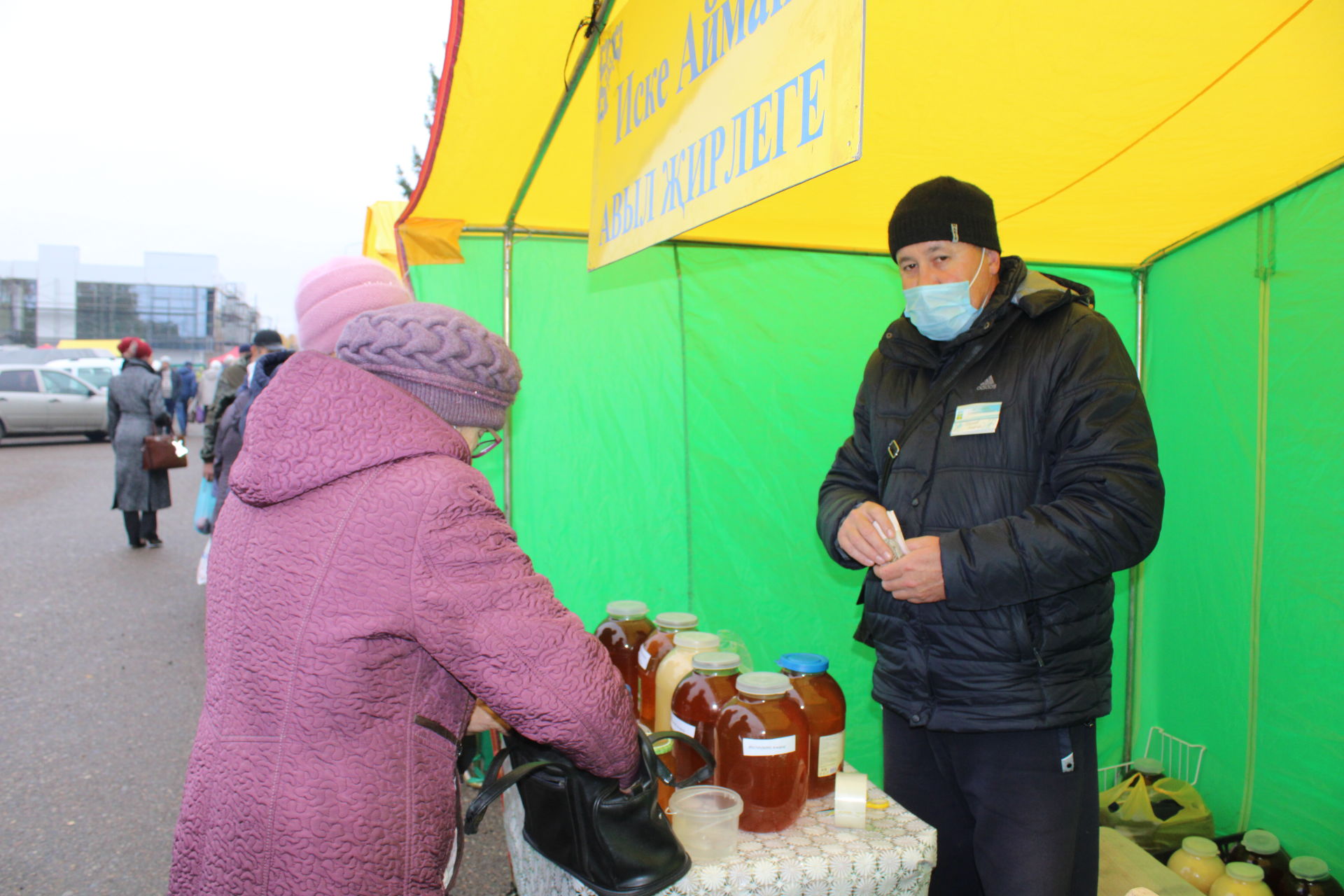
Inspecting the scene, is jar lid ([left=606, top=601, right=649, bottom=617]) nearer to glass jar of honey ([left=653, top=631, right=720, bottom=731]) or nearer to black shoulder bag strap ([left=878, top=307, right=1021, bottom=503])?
glass jar of honey ([left=653, top=631, right=720, bottom=731])

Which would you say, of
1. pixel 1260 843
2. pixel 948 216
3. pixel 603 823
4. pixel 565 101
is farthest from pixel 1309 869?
pixel 565 101

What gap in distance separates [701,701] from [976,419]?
828 millimetres

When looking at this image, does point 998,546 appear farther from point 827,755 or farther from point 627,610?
point 627,610

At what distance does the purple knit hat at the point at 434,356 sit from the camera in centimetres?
130

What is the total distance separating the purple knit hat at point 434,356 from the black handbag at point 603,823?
23.0 inches

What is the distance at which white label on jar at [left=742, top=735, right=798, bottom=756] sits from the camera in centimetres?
156

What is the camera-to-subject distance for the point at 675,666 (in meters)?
1.99

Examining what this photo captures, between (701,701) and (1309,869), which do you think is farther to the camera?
(1309,869)

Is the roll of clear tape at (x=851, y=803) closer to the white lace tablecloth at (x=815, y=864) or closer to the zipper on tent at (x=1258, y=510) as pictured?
the white lace tablecloth at (x=815, y=864)

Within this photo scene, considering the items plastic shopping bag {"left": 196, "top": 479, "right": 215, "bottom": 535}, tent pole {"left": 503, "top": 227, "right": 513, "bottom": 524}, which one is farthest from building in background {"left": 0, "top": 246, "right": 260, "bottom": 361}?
tent pole {"left": 503, "top": 227, "right": 513, "bottom": 524}

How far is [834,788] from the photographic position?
1668mm

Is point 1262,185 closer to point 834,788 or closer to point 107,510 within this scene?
point 834,788

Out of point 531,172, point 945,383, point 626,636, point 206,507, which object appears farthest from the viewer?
point 206,507

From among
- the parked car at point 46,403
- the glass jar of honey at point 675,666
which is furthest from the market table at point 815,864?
the parked car at point 46,403
